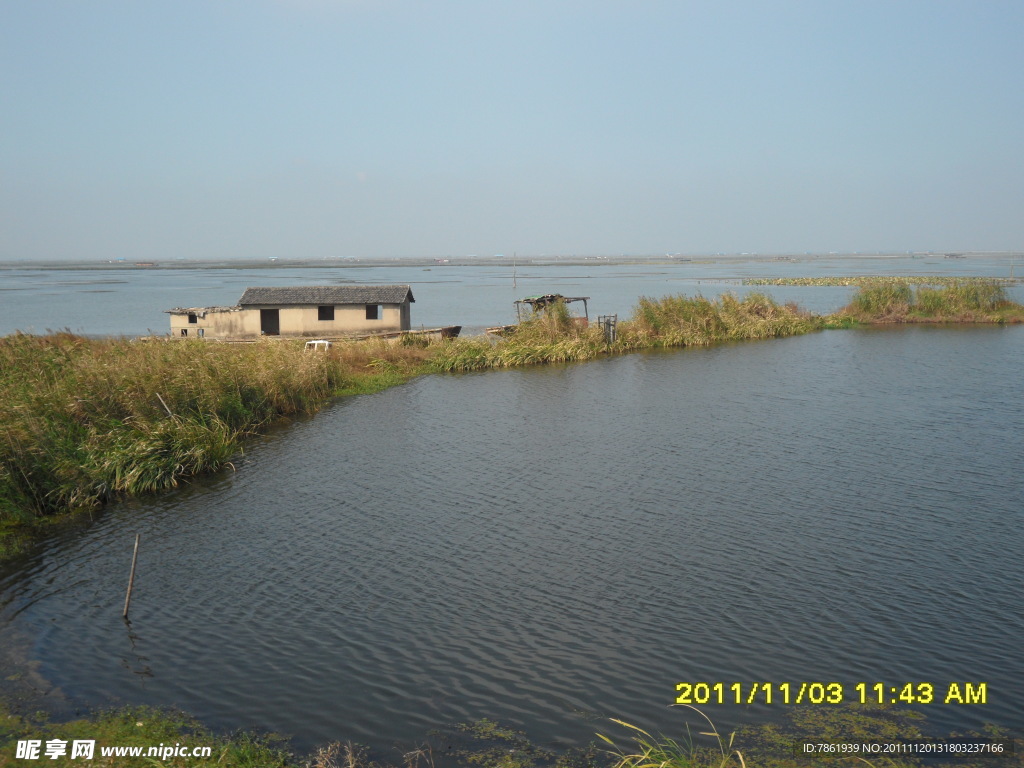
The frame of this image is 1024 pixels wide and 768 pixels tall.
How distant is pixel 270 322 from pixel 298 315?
182 centimetres

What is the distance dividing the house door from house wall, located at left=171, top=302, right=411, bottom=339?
18.6 inches

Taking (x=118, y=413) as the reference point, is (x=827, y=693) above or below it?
below

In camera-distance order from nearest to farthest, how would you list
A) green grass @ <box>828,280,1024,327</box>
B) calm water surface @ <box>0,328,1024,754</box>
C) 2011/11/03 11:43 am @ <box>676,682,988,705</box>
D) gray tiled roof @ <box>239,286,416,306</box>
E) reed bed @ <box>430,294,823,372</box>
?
2011/11/03 11:43 am @ <box>676,682,988,705</box>, calm water surface @ <box>0,328,1024,754</box>, reed bed @ <box>430,294,823,372</box>, gray tiled roof @ <box>239,286,416,306</box>, green grass @ <box>828,280,1024,327</box>

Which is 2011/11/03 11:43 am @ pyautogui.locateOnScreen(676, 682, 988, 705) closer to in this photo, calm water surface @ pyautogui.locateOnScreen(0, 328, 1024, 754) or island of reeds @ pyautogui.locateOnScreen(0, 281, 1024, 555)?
calm water surface @ pyautogui.locateOnScreen(0, 328, 1024, 754)

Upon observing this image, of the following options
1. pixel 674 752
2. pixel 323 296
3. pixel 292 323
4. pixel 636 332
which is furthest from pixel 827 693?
pixel 636 332

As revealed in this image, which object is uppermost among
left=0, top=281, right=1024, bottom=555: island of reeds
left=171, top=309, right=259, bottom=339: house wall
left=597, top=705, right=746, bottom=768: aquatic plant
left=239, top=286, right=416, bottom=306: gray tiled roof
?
left=239, top=286, right=416, bottom=306: gray tiled roof

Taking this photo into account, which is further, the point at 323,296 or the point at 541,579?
the point at 323,296

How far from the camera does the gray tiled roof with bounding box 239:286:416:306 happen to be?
135 feet

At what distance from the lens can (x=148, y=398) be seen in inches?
806

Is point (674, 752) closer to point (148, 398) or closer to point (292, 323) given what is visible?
point (148, 398)

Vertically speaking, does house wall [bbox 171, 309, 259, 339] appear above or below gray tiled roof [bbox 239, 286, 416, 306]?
below

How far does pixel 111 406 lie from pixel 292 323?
2191 cm

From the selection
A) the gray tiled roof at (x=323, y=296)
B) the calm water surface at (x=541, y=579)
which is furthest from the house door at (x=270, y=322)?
the calm water surface at (x=541, y=579)

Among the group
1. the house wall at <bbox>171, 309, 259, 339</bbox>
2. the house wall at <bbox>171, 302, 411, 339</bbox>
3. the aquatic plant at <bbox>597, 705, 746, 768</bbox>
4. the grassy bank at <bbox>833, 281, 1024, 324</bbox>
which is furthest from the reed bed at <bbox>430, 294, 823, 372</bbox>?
the aquatic plant at <bbox>597, 705, 746, 768</bbox>
